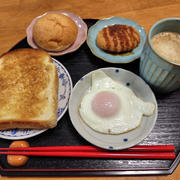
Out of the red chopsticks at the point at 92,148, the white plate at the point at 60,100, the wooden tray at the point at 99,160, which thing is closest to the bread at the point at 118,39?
the white plate at the point at 60,100

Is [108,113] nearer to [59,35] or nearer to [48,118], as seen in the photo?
[48,118]

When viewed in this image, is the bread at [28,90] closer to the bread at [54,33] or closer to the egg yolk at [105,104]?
the bread at [54,33]

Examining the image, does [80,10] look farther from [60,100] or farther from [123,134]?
[123,134]

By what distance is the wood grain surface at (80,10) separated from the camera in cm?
192

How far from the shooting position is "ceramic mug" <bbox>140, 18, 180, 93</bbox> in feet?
3.68

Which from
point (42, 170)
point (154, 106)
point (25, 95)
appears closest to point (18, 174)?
point (42, 170)

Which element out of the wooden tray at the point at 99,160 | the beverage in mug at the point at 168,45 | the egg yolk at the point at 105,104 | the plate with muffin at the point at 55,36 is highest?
the beverage in mug at the point at 168,45

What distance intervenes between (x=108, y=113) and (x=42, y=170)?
599 mm

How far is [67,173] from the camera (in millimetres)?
1135

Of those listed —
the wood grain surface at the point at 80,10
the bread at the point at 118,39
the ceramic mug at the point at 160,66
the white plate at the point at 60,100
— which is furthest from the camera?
the wood grain surface at the point at 80,10

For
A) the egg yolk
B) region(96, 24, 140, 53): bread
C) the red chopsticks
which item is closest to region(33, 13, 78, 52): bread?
region(96, 24, 140, 53): bread

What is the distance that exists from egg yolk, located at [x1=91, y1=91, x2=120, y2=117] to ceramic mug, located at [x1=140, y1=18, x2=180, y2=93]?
31 cm

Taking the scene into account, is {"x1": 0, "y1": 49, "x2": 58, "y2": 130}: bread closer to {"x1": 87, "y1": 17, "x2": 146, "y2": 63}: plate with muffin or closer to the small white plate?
the small white plate

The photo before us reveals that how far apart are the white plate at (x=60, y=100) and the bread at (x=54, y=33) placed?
0.54 ft
